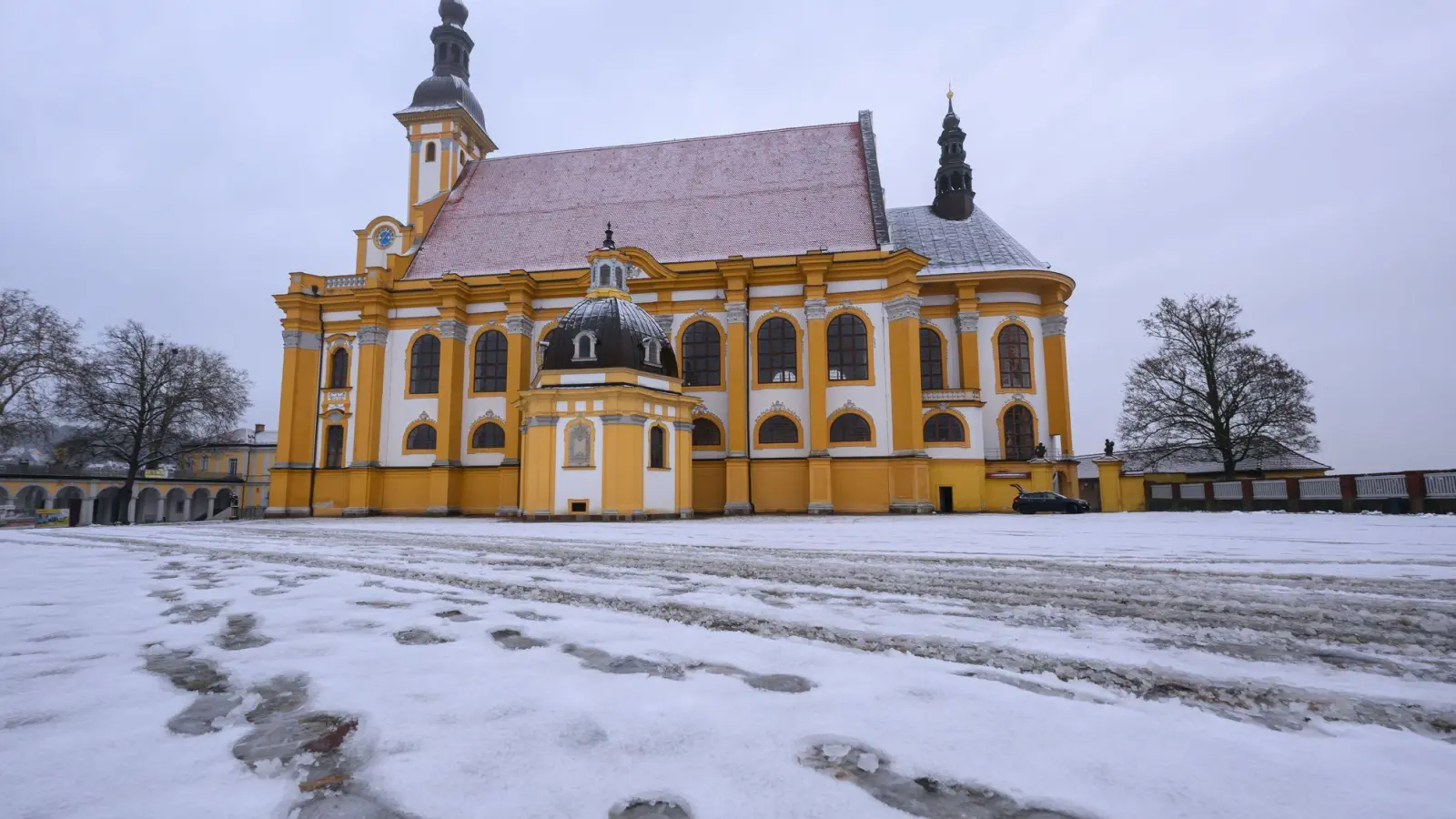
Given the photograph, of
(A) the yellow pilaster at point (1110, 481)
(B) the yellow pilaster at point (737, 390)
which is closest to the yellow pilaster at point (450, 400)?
(B) the yellow pilaster at point (737, 390)

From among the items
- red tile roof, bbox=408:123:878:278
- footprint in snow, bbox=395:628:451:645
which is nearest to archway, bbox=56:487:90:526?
red tile roof, bbox=408:123:878:278

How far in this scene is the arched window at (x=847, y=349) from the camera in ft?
82.3

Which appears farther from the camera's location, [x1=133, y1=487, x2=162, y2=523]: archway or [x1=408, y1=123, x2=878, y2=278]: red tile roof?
[x1=133, y1=487, x2=162, y2=523]: archway

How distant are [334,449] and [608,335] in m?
14.4

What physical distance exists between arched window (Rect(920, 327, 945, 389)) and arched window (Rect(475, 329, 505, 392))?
17099 millimetres

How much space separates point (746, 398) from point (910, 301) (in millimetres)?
6881

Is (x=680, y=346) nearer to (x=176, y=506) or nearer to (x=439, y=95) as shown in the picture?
(x=439, y=95)

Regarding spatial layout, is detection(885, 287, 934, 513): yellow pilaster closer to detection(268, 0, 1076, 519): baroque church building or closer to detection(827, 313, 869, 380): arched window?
detection(268, 0, 1076, 519): baroque church building

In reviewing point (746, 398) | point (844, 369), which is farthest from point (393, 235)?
point (844, 369)

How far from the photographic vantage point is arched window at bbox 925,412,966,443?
1015 inches

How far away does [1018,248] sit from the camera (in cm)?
2909

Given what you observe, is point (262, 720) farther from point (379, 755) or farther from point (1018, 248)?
point (1018, 248)

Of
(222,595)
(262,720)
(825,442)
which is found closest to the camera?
(262,720)

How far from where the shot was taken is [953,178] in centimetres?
3216
